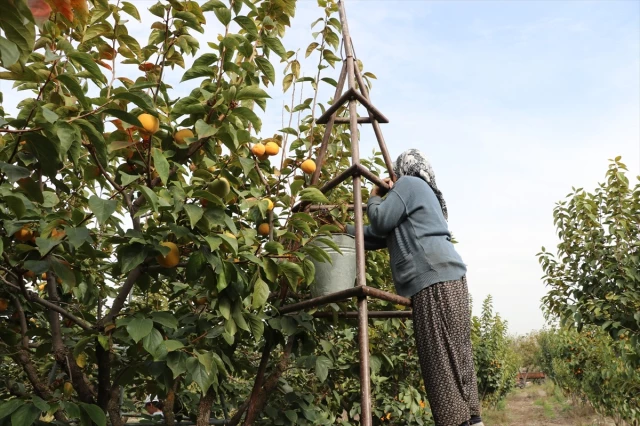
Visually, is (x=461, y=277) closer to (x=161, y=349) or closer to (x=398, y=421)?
(x=161, y=349)

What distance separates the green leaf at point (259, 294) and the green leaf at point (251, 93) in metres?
0.63

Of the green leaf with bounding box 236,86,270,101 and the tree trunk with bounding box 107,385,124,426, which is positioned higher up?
the green leaf with bounding box 236,86,270,101

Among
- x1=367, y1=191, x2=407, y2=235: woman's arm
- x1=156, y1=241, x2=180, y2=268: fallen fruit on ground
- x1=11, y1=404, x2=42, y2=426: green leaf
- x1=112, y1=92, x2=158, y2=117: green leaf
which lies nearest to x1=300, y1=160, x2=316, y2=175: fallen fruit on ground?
x1=367, y1=191, x2=407, y2=235: woman's arm

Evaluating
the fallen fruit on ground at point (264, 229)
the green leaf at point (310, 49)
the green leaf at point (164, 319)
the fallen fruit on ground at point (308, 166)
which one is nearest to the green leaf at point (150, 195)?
the green leaf at point (164, 319)

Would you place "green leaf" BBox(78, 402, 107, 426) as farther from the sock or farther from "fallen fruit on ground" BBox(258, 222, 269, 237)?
the sock

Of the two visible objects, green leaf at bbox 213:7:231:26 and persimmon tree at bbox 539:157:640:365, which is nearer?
green leaf at bbox 213:7:231:26

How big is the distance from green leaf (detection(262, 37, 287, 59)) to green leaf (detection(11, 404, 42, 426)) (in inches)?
56.6

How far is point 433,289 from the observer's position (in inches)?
91.7

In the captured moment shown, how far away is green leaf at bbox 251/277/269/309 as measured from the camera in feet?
6.50

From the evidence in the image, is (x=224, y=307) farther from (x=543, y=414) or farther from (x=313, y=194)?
(x=543, y=414)

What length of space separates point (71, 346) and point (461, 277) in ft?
5.47

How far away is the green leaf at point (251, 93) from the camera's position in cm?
188

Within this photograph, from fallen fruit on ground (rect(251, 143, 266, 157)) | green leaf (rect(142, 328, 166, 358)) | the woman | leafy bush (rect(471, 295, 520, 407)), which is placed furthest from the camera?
leafy bush (rect(471, 295, 520, 407))

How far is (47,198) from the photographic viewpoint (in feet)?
6.55
